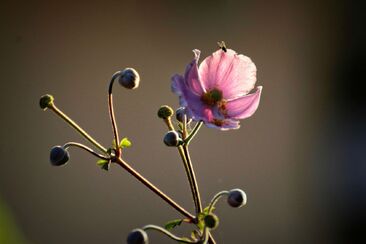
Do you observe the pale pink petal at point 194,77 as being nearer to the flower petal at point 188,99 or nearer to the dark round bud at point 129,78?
the flower petal at point 188,99

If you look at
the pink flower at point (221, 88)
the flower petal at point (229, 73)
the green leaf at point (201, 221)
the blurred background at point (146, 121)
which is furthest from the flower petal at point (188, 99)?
the blurred background at point (146, 121)

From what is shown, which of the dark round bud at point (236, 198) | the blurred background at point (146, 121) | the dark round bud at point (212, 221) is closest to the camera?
the dark round bud at point (212, 221)

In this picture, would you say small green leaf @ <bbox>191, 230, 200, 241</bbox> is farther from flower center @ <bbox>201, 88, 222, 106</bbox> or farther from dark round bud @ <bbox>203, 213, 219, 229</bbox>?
flower center @ <bbox>201, 88, 222, 106</bbox>

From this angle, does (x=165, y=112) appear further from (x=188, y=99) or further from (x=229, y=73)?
(x=229, y=73)

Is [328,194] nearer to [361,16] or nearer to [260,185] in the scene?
[260,185]

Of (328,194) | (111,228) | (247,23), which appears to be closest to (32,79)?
(111,228)

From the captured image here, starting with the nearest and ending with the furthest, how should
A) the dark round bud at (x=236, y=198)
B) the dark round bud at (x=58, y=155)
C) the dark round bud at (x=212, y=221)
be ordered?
the dark round bud at (x=212, y=221)
the dark round bud at (x=236, y=198)
the dark round bud at (x=58, y=155)

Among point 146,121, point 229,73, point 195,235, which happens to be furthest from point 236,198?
point 146,121
